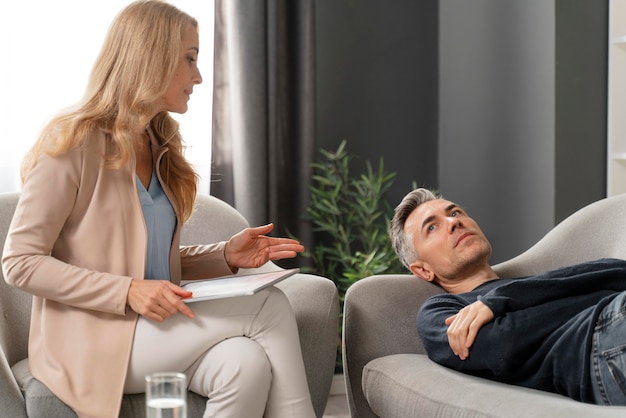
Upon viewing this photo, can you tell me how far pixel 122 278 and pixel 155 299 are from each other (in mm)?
92

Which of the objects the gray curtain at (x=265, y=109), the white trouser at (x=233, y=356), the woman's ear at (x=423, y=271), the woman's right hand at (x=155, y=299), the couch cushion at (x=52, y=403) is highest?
the gray curtain at (x=265, y=109)

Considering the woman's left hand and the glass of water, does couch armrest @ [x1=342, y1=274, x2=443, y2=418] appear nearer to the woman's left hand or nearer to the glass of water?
the woman's left hand

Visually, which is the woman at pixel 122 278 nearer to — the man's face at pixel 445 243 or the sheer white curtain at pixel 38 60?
the man's face at pixel 445 243

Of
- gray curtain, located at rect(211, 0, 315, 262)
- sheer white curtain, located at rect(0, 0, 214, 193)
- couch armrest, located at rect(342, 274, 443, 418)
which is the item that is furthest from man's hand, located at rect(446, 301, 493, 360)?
sheer white curtain, located at rect(0, 0, 214, 193)

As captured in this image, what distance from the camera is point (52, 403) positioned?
1.86 m

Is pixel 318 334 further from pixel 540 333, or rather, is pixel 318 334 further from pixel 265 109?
pixel 265 109

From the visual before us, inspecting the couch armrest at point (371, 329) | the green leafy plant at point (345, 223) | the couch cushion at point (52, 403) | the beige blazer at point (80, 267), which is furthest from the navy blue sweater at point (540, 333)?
the green leafy plant at point (345, 223)

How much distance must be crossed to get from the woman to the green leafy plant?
1461mm

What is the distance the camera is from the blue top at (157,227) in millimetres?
2098

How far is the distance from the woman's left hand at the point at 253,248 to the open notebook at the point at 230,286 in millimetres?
174

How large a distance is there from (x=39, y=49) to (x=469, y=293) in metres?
1.86

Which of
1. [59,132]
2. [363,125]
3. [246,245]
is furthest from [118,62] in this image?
[363,125]

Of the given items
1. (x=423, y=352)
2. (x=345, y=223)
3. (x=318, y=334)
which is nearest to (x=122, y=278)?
(x=318, y=334)

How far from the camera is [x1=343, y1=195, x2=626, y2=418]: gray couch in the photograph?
1751mm
